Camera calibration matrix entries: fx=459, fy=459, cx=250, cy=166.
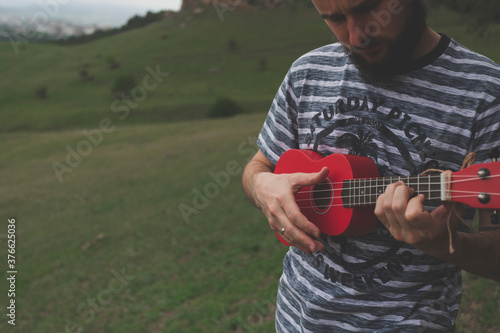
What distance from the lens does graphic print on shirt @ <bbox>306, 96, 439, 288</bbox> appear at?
5.51 ft

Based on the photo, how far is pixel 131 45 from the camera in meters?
63.3

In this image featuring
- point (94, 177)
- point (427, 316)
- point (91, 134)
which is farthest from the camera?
point (91, 134)

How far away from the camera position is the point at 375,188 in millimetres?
1727

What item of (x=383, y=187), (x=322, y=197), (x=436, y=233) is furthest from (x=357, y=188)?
(x=436, y=233)

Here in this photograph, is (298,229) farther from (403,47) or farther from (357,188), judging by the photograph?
(403,47)

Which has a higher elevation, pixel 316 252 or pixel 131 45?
pixel 316 252

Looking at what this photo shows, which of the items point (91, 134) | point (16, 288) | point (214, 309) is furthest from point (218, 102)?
point (214, 309)

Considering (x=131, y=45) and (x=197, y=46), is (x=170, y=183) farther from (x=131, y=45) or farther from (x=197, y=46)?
(x=131, y=45)

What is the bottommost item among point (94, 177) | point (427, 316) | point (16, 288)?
point (94, 177)

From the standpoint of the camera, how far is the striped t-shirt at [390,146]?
161 centimetres

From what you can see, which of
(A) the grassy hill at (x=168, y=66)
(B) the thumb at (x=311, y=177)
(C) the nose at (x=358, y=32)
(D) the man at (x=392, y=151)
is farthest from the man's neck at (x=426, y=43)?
(A) the grassy hill at (x=168, y=66)

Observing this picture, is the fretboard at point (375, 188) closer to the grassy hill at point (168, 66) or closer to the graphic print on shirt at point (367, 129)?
the graphic print on shirt at point (367, 129)

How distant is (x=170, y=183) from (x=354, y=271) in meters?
12.7

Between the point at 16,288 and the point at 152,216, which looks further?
the point at 152,216
